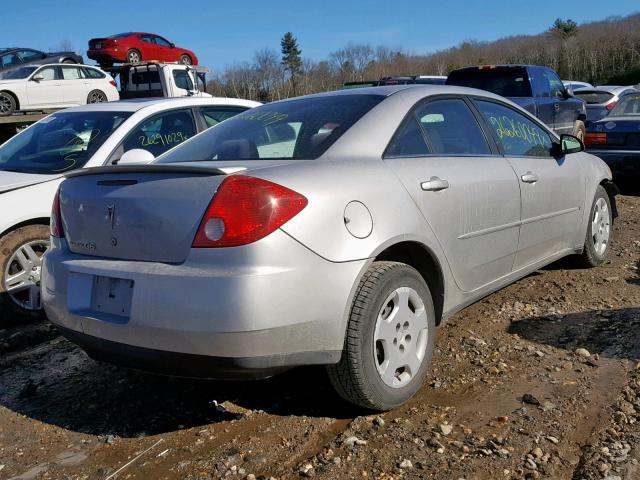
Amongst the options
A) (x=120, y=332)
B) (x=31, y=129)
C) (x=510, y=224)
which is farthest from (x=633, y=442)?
(x=31, y=129)

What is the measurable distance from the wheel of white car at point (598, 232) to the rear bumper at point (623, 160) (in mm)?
3658

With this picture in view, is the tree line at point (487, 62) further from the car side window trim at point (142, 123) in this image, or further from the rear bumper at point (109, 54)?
the car side window trim at point (142, 123)

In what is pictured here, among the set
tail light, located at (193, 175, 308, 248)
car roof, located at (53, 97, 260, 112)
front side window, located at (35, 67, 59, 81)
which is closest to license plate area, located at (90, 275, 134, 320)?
tail light, located at (193, 175, 308, 248)

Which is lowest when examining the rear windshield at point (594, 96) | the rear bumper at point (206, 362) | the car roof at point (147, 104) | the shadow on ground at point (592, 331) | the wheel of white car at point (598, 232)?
the shadow on ground at point (592, 331)

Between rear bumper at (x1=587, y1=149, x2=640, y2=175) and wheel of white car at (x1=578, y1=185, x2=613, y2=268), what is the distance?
366 cm

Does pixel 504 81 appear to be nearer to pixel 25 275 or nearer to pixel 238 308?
pixel 25 275

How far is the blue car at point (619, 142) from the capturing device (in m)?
8.84

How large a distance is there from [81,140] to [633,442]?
444 cm

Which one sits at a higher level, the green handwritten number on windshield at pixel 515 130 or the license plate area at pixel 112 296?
the green handwritten number on windshield at pixel 515 130

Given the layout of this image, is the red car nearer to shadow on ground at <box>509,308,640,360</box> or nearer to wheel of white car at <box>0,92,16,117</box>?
wheel of white car at <box>0,92,16,117</box>

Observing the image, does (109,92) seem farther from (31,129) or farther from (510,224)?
(510,224)

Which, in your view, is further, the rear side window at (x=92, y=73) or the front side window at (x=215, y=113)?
A: the rear side window at (x=92, y=73)

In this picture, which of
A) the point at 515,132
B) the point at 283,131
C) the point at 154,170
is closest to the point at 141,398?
the point at 154,170

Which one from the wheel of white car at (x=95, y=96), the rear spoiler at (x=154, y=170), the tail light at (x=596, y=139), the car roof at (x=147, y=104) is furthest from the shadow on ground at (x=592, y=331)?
the wheel of white car at (x=95, y=96)
